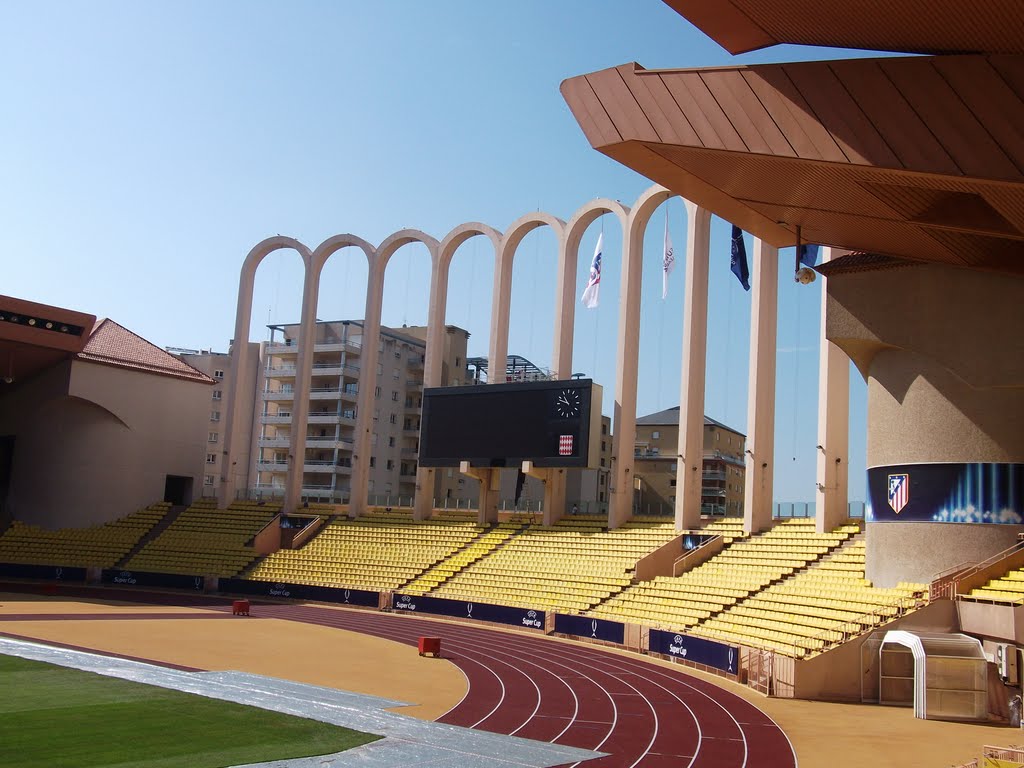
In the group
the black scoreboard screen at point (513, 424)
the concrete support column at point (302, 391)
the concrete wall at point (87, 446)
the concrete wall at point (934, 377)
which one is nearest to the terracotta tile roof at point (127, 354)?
the concrete wall at point (87, 446)

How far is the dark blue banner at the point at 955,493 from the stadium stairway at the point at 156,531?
38.2 metres

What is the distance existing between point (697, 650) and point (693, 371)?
14.3 meters

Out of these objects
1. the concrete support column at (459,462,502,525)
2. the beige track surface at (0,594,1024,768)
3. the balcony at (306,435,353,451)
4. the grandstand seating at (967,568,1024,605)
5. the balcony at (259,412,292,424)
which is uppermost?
the balcony at (259,412,292,424)

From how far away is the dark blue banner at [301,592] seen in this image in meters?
42.6

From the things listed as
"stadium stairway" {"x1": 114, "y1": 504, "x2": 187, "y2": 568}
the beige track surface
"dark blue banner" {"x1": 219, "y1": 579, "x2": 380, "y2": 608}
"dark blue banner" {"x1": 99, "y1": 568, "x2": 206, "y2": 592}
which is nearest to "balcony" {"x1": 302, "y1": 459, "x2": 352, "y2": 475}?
"stadium stairway" {"x1": 114, "y1": 504, "x2": 187, "y2": 568}

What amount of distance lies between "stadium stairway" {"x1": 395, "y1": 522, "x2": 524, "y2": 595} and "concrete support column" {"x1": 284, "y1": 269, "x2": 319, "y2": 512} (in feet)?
41.5

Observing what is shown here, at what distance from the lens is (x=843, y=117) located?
17.2 m

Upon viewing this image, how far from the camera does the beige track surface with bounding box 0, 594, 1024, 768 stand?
1833 centimetres

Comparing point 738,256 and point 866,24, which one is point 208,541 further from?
point 866,24

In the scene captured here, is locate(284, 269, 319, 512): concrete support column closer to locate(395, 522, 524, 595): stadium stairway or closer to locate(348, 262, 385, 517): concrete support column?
locate(348, 262, 385, 517): concrete support column

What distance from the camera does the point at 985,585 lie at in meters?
25.0

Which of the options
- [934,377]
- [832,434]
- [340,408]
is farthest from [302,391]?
[934,377]

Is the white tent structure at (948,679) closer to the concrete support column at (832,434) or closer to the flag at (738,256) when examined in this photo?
the concrete support column at (832,434)

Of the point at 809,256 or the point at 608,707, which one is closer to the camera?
the point at 608,707
